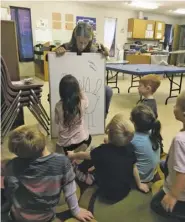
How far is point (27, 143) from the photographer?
1013 mm

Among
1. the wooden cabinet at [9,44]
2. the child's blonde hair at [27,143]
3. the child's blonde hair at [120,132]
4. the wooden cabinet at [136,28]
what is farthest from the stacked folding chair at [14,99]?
the wooden cabinet at [136,28]

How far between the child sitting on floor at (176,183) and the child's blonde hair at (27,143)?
654mm

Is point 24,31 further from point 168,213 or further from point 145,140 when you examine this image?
point 168,213

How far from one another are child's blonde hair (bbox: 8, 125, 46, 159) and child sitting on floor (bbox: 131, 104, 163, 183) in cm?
69

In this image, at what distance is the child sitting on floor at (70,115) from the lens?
6.01 feet

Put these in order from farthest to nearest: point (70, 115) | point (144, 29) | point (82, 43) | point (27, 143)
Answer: point (144, 29)
point (82, 43)
point (70, 115)
point (27, 143)

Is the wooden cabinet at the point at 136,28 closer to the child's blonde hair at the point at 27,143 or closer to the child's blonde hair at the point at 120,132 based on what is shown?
the child's blonde hair at the point at 120,132

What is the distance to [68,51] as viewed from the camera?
228cm

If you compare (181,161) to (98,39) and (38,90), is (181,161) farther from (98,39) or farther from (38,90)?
(98,39)

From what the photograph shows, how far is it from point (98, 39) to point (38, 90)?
5641 millimetres

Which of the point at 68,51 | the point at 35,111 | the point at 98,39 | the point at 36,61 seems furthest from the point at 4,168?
the point at 98,39

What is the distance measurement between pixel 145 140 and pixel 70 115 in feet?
2.20

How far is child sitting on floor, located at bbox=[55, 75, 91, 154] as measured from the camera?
1832 mm

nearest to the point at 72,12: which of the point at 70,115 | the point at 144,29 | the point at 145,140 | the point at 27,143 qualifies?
the point at 144,29
